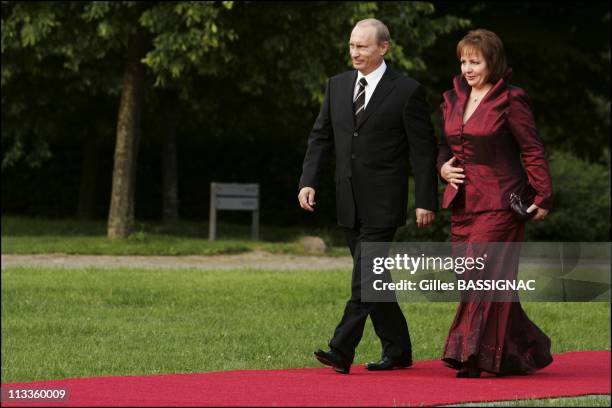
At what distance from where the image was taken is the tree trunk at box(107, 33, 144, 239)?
73.3 ft

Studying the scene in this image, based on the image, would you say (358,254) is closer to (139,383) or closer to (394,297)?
(394,297)

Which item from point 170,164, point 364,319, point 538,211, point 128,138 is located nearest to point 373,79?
point 538,211

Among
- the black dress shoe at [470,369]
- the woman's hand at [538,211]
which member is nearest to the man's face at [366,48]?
the woman's hand at [538,211]

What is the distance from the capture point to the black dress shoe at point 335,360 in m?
7.83

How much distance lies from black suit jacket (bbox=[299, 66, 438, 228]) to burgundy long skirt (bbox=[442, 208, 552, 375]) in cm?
35

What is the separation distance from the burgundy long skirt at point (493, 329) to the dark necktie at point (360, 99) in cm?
88

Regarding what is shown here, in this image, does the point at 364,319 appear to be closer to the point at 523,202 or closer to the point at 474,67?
the point at 523,202

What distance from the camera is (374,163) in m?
7.97

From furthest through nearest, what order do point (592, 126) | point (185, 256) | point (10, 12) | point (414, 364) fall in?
point (592, 126)
point (10, 12)
point (185, 256)
point (414, 364)

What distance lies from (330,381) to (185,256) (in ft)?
41.0

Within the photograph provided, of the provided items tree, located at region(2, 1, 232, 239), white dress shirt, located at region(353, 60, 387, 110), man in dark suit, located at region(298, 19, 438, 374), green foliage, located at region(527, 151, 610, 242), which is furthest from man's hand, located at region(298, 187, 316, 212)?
green foliage, located at region(527, 151, 610, 242)

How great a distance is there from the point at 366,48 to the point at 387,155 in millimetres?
672

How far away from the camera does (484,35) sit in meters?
7.75

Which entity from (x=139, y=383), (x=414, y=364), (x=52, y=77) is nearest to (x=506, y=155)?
(x=414, y=364)
